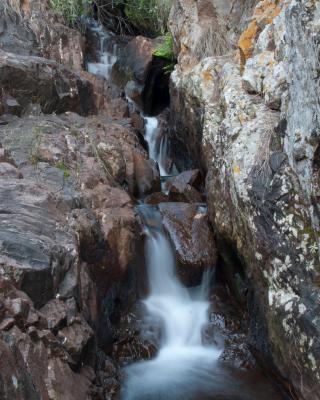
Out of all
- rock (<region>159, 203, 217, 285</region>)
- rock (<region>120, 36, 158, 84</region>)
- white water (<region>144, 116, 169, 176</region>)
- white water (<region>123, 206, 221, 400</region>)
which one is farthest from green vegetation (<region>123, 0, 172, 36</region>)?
white water (<region>123, 206, 221, 400</region>)

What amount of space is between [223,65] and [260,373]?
468cm

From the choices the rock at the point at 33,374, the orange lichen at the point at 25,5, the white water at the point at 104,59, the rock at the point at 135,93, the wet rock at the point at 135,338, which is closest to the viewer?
the rock at the point at 33,374

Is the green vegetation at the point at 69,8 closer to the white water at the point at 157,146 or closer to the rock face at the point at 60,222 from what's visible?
the rock face at the point at 60,222

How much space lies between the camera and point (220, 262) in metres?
6.52

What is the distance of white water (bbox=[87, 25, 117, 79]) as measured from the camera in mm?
11852

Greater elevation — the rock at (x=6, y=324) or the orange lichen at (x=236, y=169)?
the orange lichen at (x=236, y=169)

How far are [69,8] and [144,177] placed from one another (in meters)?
5.86

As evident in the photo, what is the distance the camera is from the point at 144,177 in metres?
7.99

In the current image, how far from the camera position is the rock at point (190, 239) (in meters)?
6.39

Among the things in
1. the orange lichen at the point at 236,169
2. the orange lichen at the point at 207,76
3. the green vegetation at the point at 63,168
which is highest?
the orange lichen at the point at 207,76

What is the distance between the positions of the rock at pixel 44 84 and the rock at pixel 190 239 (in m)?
2.91

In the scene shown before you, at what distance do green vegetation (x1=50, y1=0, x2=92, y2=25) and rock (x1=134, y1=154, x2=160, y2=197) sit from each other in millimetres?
5300

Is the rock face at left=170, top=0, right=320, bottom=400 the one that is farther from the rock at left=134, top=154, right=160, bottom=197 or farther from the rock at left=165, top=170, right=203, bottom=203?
the rock at left=134, top=154, right=160, bottom=197

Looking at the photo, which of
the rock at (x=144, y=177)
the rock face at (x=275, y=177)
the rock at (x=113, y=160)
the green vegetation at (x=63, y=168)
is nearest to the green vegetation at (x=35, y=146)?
the green vegetation at (x=63, y=168)
